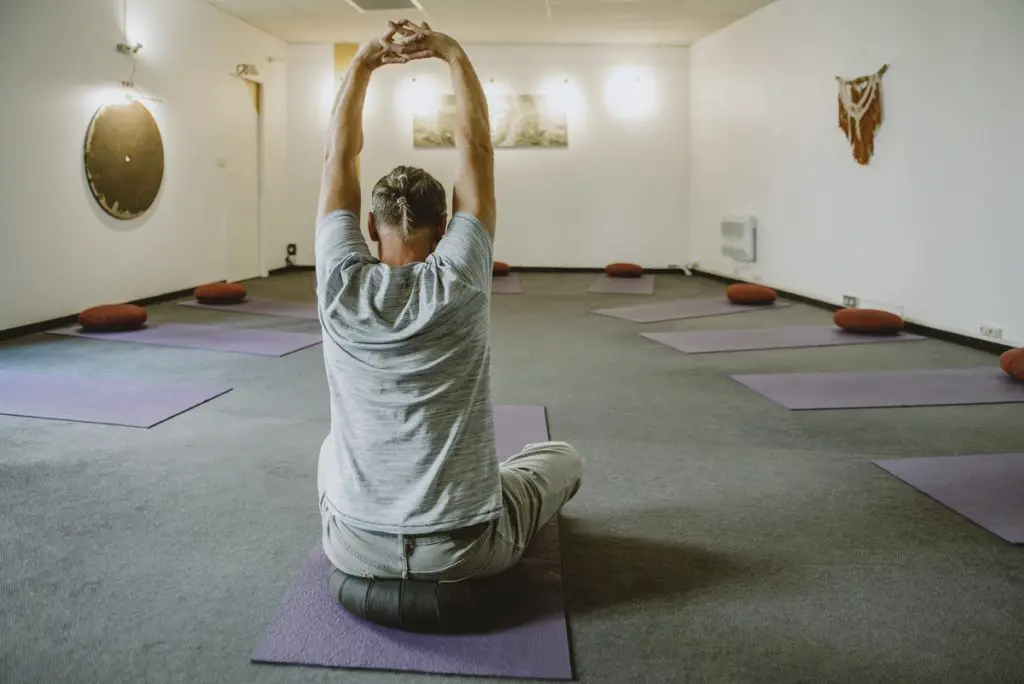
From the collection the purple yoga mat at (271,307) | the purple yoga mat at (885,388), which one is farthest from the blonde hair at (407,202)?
the purple yoga mat at (271,307)

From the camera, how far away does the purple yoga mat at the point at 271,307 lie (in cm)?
644

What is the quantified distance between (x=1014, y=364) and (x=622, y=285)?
480 cm

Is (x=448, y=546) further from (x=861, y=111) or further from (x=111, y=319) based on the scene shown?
(x=861, y=111)

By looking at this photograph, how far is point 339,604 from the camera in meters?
1.78

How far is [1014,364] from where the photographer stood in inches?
156

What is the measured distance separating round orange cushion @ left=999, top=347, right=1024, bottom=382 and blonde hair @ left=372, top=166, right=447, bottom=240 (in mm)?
3495

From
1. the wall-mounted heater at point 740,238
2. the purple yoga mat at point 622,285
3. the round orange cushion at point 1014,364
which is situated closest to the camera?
the round orange cushion at point 1014,364

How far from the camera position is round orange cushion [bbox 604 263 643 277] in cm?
923

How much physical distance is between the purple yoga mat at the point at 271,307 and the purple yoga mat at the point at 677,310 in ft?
7.52

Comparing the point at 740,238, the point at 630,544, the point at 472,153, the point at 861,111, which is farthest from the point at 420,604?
the point at 740,238

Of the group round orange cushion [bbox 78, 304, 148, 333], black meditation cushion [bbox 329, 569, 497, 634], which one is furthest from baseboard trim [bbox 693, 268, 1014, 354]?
round orange cushion [bbox 78, 304, 148, 333]

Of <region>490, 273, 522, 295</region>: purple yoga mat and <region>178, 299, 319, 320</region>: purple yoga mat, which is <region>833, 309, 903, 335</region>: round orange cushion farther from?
<region>178, 299, 319, 320</region>: purple yoga mat

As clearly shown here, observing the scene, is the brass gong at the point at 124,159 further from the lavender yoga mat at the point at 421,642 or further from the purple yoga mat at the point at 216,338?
the lavender yoga mat at the point at 421,642

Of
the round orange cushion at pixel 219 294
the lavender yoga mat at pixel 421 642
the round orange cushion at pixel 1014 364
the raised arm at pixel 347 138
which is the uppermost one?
the raised arm at pixel 347 138
